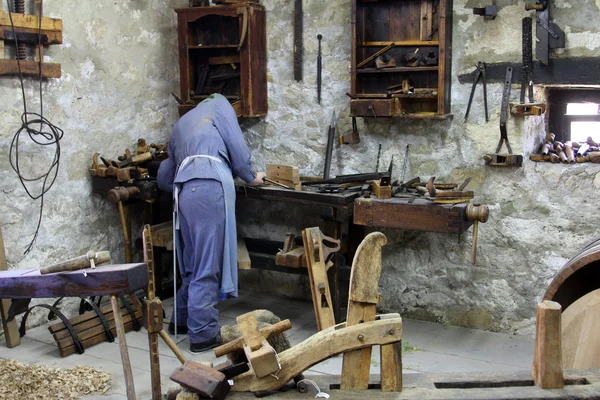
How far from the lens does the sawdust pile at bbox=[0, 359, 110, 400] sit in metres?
3.73

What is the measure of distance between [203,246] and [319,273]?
0.74 meters

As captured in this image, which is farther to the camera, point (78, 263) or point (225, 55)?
point (225, 55)

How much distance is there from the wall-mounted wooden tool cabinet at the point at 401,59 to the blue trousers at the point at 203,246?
3.90ft

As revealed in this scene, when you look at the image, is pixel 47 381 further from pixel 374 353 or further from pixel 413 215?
pixel 413 215

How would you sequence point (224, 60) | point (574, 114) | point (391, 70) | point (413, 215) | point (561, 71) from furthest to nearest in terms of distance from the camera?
point (224, 60)
point (574, 114)
point (391, 70)
point (561, 71)
point (413, 215)

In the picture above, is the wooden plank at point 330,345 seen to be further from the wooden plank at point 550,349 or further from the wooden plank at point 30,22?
the wooden plank at point 30,22

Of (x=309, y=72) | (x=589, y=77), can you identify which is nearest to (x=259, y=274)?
(x=309, y=72)

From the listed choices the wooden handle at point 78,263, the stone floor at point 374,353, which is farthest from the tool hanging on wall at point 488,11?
the wooden handle at point 78,263

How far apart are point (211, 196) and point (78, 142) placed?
125 cm

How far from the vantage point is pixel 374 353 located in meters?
4.47

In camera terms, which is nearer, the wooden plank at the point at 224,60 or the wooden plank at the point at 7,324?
the wooden plank at the point at 7,324

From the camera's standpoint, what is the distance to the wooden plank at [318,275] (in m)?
4.36

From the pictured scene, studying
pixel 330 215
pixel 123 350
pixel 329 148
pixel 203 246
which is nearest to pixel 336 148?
pixel 329 148

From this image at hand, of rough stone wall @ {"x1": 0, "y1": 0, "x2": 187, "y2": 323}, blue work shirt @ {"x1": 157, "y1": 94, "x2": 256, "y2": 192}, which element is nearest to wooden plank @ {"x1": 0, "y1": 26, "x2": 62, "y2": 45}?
rough stone wall @ {"x1": 0, "y1": 0, "x2": 187, "y2": 323}
